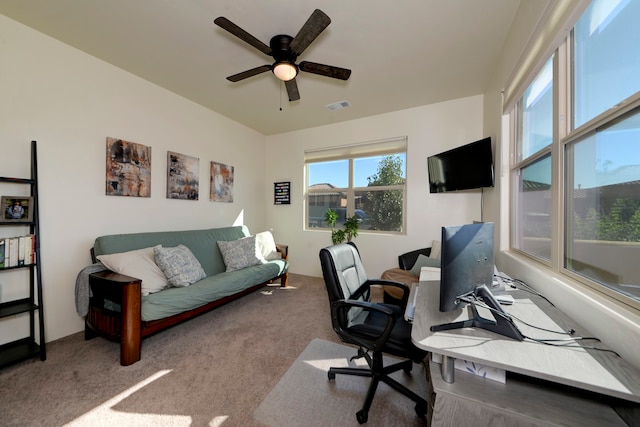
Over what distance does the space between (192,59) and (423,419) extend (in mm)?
3616

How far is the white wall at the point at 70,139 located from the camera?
1.95m

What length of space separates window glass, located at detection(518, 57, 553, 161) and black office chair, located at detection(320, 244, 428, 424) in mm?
1562

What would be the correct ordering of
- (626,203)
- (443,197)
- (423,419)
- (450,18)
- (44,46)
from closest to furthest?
(626,203) < (423,419) < (450,18) < (44,46) < (443,197)

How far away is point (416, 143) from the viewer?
3463mm

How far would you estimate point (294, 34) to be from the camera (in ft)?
6.79

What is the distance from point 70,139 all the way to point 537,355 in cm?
372

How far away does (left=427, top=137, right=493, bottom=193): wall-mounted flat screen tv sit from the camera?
2.41m

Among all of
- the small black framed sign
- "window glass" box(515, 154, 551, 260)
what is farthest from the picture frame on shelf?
"window glass" box(515, 154, 551, 260)

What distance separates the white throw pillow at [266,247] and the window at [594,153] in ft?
10.0

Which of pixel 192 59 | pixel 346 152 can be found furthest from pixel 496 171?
pixel 192 59

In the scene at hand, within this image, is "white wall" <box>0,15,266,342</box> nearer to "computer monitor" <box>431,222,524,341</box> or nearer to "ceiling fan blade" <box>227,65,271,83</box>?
"ceiling fan blade" <box>227,65,271,83</box>

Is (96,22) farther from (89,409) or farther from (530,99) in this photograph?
(530,99)

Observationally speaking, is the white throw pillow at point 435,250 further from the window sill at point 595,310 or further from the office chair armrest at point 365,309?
the office chair armrest at point 365,309

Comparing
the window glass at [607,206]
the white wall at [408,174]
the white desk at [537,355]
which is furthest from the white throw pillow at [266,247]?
the window glass at [607,206]
